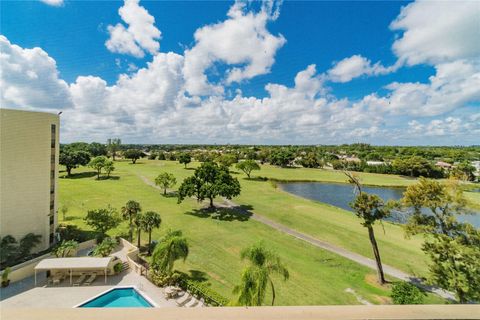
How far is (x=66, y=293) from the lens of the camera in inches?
566

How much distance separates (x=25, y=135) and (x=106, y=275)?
12.1m

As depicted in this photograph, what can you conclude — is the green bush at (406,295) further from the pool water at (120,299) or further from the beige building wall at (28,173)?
the beige building wall at (28,173)

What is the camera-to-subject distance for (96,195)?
37.6 metres

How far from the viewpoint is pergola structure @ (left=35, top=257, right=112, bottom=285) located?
15.3 metres

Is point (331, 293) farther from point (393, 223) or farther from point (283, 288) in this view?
point (393, 223)

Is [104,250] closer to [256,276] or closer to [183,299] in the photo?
[183,299]

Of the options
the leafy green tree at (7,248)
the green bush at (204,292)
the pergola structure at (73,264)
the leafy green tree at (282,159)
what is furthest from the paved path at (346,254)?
the leafy green tree at (282,159)

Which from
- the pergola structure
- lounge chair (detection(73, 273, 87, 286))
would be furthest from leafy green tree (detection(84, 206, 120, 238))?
lounge chair (detection(73, 273, 87, 286))

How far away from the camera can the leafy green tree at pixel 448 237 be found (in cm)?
1171

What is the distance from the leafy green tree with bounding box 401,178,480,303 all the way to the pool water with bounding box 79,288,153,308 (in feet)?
51.9

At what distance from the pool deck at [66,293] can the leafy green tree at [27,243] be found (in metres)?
3.20

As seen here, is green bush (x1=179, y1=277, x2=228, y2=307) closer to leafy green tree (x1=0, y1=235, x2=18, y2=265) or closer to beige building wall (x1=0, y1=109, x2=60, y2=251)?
leafy green tree (x1=0, y1=235, x2=18, y2=265)

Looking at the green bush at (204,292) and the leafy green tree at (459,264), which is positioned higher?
the leafy green tree at (459,264)

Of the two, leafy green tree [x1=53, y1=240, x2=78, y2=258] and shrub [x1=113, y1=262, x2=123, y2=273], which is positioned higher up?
leafy green tree [x1=53, y1=240, x2=78, y2=258]
